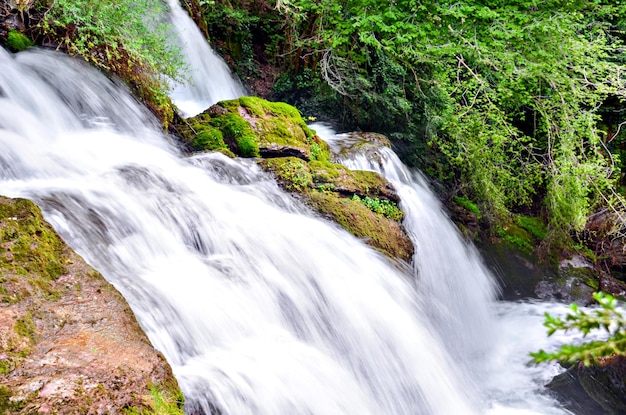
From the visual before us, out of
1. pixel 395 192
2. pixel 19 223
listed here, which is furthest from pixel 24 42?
pixel 395 192

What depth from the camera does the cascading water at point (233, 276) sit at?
3.21 metres

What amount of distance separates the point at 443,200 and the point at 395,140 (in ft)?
4.88

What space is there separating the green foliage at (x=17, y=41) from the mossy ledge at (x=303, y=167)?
6.60 ft

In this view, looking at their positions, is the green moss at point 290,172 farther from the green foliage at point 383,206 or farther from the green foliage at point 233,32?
the green foliage at point 233,32

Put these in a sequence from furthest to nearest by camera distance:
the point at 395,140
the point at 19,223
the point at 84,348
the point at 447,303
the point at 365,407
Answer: the point at 395,140
the point at 447,303
the point at 365,407
the point at 19,223
the point at 84,348

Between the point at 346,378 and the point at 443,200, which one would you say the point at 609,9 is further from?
the point at 346,378

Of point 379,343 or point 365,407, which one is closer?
point 365,407

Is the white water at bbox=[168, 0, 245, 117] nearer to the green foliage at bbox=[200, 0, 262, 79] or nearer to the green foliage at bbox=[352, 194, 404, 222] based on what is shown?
the green foliage at bbox=[200, 0, 262, 79]

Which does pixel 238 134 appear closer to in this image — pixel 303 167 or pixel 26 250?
pixel 303 167

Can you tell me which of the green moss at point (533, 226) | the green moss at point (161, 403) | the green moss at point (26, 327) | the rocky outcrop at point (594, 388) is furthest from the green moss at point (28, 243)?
the green moss at point (533, 226)

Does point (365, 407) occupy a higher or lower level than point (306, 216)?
lower

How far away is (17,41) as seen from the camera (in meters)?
5.80

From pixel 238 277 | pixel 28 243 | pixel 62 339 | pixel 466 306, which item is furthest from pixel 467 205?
pixel 62 339

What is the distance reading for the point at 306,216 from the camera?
17.8 feet
